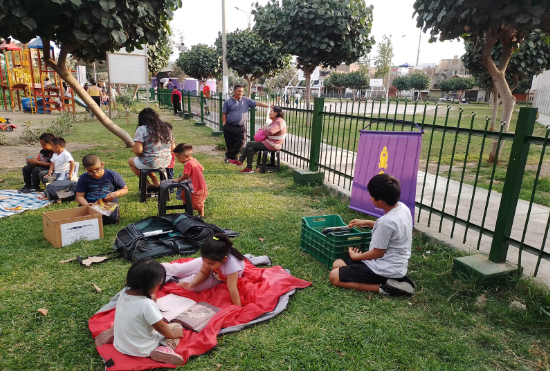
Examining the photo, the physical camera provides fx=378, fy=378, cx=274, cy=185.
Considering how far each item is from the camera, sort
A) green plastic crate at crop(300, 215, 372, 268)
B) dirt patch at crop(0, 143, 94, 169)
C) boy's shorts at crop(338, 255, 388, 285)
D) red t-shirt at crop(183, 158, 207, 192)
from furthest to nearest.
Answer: dirt patch at crop(0, 143, 94, 169)
red t-shirt at crop(183, 158, 207, 192)
green plastic crate at crop(300, 215, 372, 268)
boy's shorts at crop(338, 255, 388, 285)

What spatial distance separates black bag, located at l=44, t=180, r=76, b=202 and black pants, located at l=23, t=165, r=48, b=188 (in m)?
0.71

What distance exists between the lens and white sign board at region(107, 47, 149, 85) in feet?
36.0

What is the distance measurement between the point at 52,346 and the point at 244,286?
58.6 inches

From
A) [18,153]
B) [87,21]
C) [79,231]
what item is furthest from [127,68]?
[79,231]

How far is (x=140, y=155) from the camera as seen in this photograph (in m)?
5.70

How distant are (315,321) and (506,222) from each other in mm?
Answer: 1919

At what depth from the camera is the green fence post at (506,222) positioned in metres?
3.16

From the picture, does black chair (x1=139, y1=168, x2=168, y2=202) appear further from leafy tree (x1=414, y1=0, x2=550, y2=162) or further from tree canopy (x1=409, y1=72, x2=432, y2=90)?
tree canopy (x1=409, y1=72, x2=432, y2=90)

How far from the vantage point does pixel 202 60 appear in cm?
2998

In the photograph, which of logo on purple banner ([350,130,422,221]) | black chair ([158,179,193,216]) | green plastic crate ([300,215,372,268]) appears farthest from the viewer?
black chair ([158,179,193,216])

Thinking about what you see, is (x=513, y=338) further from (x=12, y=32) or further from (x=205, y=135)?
(x=205, y=135)

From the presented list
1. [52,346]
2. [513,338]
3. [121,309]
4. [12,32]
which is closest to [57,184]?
[12,32]

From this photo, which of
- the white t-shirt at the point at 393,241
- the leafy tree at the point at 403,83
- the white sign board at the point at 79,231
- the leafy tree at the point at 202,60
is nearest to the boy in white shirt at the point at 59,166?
the white sign board at the point at 79,231

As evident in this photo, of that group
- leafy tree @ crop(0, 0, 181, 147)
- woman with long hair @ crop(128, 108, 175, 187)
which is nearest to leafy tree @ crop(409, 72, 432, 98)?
leafy tree @ crop(0, 0, 181, 147)
